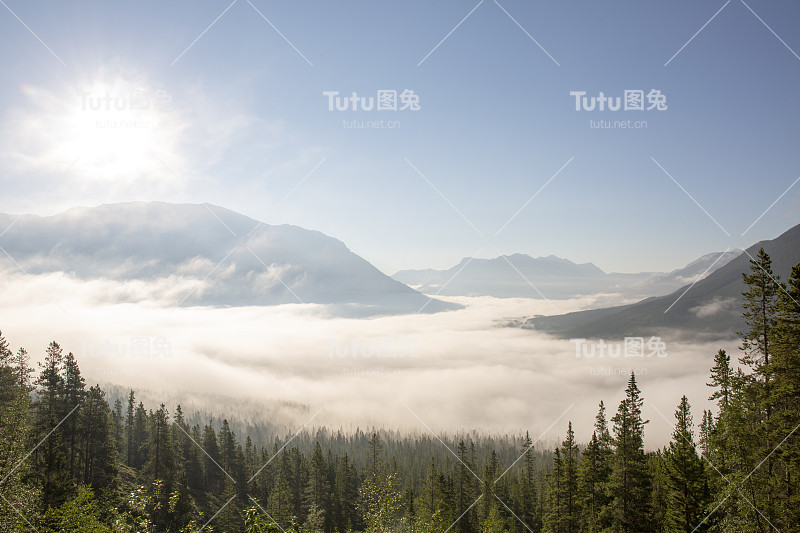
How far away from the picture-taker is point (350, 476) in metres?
82.4

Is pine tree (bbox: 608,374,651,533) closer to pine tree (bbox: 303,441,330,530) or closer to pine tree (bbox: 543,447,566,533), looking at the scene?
pine tree (bbox: 543,447,566,533)

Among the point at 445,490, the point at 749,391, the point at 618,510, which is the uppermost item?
the point at 749,391

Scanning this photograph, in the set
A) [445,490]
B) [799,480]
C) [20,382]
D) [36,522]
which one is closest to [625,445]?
[799,480]

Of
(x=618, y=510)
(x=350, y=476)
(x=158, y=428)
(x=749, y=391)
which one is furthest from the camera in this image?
(x=350, y=476)

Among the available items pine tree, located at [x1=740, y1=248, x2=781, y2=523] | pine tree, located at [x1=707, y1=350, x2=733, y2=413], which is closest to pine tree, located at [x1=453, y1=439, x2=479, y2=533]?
pine tree, located at [x1=707, y1=350, x2=733, y2=413]

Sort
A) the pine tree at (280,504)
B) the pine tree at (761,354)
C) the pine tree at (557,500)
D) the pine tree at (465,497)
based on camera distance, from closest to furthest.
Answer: the pine tree at (761,354) → the pine tree at (557,500) → the pine tree at (280,504) → the pine tree at (465,497)

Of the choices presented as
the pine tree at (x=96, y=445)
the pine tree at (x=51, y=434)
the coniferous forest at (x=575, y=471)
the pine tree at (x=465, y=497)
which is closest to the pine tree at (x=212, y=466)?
the coniferous forest at (x=575, y=471)

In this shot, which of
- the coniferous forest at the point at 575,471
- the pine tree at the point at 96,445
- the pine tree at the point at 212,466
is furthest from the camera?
the pine tree at the point at 212,466

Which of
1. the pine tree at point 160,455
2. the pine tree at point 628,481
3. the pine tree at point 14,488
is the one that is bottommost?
the pine tree at point 160,455

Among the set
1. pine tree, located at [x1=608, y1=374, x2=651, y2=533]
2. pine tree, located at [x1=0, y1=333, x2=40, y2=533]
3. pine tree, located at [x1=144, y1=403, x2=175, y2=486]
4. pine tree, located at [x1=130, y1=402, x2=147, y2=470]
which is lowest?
pine tree, located at [x1=130, y1=402, x2=147, y2=470]

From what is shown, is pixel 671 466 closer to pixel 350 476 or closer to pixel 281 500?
pixel 281 500

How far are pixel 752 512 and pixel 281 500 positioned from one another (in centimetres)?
6341

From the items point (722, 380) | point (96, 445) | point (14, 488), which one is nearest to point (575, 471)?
point (722, 380)

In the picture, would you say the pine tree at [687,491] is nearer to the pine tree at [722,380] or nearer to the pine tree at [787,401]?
the pine tree at [722,380]
